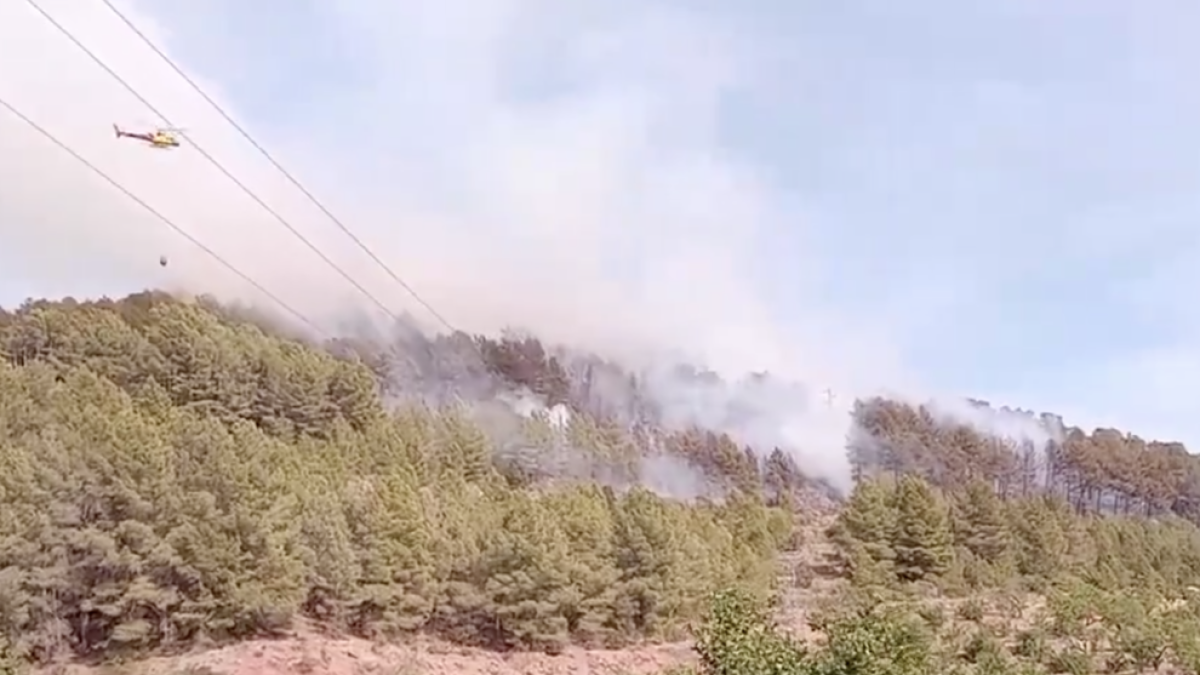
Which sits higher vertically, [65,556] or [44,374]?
[44,374]

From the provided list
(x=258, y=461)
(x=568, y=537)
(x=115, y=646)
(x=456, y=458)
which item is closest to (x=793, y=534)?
(x=456, y=458)

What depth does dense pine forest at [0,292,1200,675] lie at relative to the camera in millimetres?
38719

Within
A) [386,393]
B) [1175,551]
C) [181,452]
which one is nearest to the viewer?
[181,452]

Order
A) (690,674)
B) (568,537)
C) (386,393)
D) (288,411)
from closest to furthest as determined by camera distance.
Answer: (690,674), (568,537), (288,411), (386,393)

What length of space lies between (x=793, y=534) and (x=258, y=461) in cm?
3173

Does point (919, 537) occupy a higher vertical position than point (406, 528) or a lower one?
higher

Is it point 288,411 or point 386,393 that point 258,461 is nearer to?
point 288,411

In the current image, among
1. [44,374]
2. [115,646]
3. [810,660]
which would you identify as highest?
[44,374]

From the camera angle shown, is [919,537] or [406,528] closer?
[406,528]

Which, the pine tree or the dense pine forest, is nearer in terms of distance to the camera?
the dense pine forest

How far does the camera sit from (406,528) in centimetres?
4447

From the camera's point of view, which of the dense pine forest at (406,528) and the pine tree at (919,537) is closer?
the dense pine forest at (406,528)

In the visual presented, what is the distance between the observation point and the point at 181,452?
4228 centimetres

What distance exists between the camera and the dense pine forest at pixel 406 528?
3872 centimetres
